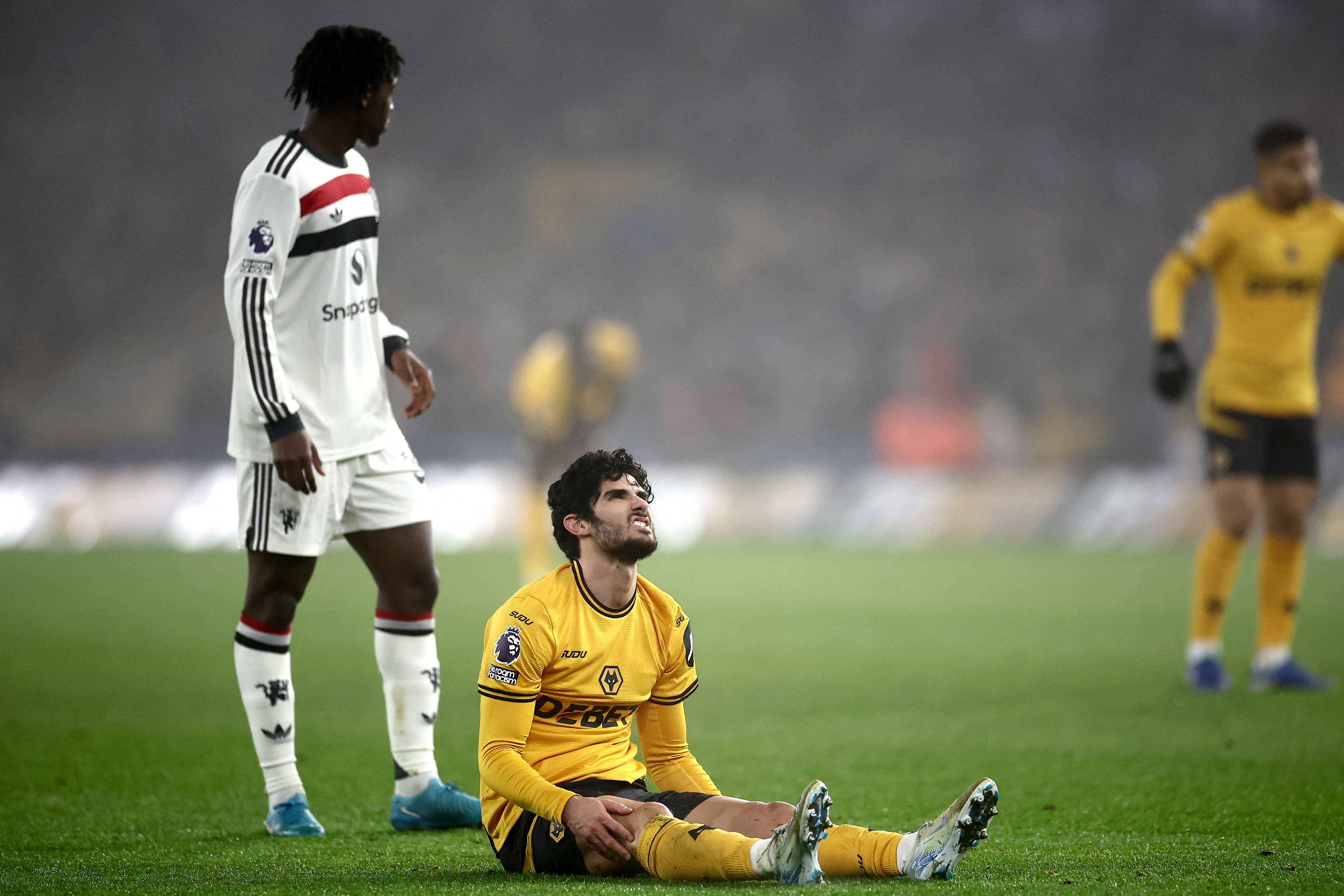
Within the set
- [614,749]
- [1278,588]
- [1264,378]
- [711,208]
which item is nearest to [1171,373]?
[1264,378]

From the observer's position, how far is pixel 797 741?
4480 millimetres

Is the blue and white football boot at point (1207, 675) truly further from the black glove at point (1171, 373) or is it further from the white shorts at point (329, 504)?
the white shorts at point (329, 504)

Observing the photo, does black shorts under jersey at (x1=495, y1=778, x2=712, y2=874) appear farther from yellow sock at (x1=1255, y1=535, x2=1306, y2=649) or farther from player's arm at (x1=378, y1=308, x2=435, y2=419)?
yellow sock at (x1=1255, y1=535, x2=1306, y2=649)

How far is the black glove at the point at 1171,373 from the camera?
17.7ft

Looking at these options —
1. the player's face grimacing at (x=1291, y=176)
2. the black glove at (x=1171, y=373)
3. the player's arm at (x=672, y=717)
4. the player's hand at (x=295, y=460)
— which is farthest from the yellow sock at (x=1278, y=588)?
the player's hand at (x=295, y=460)

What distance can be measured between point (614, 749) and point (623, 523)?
0.47 metres

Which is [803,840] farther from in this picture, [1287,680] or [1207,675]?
[1287,680]

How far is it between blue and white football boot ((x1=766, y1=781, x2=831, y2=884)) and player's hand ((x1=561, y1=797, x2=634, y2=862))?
27 centimetres

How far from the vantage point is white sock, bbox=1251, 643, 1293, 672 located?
17.9ft

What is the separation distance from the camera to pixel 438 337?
23.1 meters

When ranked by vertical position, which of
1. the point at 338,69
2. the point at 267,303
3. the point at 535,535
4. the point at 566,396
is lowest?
the point at 535,535

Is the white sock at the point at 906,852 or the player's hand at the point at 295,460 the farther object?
the player's hand at the point at 295,460

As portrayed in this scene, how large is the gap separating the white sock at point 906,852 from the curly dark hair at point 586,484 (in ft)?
2.58

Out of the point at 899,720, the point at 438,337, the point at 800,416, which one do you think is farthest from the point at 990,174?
the point at 899,720
